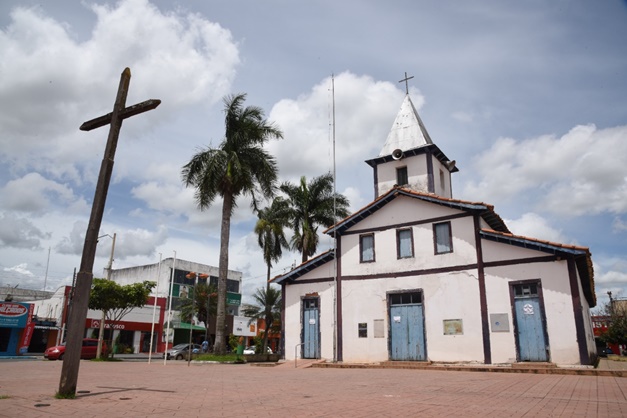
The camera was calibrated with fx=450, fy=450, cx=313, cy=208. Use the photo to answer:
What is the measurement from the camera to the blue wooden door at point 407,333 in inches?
789

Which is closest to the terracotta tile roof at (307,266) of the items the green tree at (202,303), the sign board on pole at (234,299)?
the green tree at (202,303)

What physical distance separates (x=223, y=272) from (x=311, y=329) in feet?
18.7

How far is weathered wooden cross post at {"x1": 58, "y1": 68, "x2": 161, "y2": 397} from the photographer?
26.0 feet

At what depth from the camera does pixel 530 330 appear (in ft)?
57.0

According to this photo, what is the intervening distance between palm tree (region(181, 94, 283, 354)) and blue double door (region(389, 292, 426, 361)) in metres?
9.23

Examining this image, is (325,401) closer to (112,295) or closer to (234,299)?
(112,295)

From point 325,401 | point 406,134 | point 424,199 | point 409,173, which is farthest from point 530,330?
point 406,134

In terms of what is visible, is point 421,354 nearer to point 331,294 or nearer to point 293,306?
point 331,294

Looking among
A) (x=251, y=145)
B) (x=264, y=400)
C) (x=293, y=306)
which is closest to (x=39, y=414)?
(x=264, y=400)

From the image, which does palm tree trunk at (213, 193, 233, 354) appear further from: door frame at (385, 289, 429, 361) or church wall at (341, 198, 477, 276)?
door frame at (385, 289, 429, 361)

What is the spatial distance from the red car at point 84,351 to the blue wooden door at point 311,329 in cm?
1495

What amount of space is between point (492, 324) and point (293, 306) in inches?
395

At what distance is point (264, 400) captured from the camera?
26.5 feet

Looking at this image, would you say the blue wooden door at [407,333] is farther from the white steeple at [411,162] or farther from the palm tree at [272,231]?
the palm tree at [272,231]
